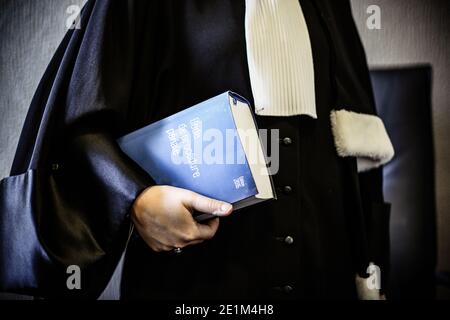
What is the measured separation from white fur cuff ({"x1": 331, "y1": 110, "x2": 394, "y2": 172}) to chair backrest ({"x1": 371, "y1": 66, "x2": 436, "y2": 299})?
296mm

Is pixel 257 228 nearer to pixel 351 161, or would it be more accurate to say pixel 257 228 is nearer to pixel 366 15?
pixel 351 161

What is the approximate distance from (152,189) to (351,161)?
311 mm

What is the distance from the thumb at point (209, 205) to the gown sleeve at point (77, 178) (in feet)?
0.20

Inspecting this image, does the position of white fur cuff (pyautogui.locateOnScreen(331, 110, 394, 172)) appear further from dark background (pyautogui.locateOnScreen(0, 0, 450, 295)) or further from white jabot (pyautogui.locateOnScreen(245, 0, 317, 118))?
dark background (pyautogui.locateOnScreen(0, 0, 450, 295))

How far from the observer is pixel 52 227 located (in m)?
0.42

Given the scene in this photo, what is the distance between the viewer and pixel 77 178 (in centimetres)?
45

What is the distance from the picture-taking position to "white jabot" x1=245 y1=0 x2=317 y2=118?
1.61 ft

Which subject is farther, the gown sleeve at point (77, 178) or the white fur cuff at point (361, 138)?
the white fur cuff at point (361, 138)

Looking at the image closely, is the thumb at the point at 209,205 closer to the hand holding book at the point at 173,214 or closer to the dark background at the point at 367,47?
the hand holding book at the point at 173,214

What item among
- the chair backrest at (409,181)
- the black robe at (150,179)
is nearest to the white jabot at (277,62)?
the black robe at (150,179)

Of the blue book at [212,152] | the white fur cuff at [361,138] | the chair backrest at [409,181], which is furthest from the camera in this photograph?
the chair backrest at [409,181]

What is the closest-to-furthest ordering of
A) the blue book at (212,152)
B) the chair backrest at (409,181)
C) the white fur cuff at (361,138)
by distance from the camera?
the blue book at (212,152)
the white fur cuff at (361,138)
the chair backrest at (409,181)

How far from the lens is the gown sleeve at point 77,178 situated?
42 centimetres

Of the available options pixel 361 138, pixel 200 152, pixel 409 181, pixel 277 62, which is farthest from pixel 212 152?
pixel 409 181
